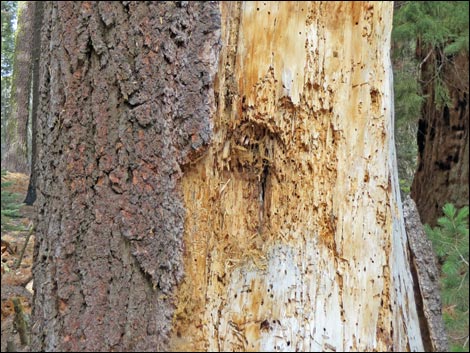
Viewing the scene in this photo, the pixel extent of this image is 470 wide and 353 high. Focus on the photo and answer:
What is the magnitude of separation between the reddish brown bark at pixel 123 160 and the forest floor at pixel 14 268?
74 centimetres

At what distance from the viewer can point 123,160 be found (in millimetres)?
1414

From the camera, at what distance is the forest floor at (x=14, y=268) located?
7.11 ft

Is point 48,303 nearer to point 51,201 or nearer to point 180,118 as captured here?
point 51,201

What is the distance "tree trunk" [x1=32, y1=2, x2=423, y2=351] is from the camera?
4.64 ft

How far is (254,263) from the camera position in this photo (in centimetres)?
153

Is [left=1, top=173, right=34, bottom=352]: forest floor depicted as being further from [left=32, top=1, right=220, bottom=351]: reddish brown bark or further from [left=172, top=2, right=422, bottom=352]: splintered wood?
[left=172, top=2, right=422, bottom=352]: splintered wood

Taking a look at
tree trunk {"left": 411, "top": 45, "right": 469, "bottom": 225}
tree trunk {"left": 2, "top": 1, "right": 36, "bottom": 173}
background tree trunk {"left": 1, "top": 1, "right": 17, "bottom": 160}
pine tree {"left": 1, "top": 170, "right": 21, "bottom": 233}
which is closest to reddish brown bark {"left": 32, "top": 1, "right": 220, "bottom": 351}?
pine tree {"left": 1, "top": 170, "right": 21, "bottom": 233}

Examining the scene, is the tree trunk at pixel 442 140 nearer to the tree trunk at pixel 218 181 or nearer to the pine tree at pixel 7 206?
the tree trunk at pixel 218 181

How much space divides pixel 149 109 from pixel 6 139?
1.75 metres

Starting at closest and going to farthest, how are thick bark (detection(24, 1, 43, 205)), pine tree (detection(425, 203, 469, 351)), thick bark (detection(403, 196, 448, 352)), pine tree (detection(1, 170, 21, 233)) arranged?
thick bark (detection(403, 196, 448, 352)) → pine tree (detection(1, 170, 21, 233)) → thick bark (detection(24, 1, 43, 205)) → pine tree (detection(425, 203, 469, 351))

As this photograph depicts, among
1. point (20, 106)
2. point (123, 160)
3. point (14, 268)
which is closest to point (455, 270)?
point (123, 160)

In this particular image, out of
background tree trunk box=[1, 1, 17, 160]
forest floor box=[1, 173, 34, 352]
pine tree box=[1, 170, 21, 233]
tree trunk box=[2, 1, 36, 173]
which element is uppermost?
background tree trunk box=[1, 1, 17, 160]

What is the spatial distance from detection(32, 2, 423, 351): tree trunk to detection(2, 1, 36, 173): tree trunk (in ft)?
3.44

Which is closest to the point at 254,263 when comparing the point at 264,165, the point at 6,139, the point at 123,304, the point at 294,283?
the point at 294,283
